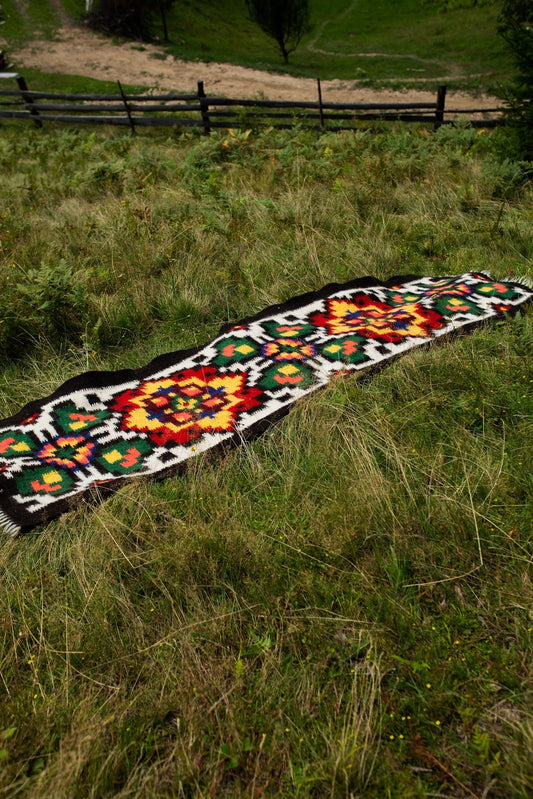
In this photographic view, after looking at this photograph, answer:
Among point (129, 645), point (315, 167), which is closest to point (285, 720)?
point (129, 645)

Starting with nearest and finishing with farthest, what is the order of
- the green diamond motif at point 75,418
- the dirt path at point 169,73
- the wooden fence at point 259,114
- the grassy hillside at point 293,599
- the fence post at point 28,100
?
the grassy hillside at point 293,599 < the green diamond motif at point 75,418 < the wooden fence at point 259,114 < the fence post at point 28,100 < the dirt path at point 169,73

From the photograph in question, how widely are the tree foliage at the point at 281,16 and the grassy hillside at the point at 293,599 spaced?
26077mm

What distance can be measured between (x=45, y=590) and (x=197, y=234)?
367 cm

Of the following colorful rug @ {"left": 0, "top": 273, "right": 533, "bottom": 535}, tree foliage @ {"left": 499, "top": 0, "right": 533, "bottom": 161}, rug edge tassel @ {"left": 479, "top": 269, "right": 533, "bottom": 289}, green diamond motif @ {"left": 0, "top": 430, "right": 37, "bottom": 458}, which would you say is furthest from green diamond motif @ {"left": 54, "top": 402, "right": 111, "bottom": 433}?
tree foliage @ {"left": 499, "top": 0, "right": 533, "bottom": 161}

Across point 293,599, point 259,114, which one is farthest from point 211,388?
point 259,114

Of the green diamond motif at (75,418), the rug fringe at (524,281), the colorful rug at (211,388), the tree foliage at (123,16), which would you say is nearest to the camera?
the colorful rug at (211,388)

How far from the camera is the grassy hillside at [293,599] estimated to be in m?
1.47

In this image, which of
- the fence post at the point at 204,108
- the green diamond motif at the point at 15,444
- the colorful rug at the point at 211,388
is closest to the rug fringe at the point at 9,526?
the colorful rug at the point at 211,388

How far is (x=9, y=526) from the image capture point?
93.3 inches

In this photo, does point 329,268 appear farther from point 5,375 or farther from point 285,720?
point 285,720

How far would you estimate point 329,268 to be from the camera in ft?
15.1

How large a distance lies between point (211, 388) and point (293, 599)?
170cm

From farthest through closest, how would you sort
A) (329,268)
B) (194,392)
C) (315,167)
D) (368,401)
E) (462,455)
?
(315,167) → (329,268) → (194,392) → (368,401) → (462,455)

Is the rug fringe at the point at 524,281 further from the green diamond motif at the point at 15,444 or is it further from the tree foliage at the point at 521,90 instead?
the green diamond motif at the point at 15,444
